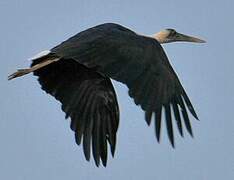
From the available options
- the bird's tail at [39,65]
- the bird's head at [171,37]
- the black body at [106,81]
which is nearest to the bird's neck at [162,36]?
the bird's head at [171,37]

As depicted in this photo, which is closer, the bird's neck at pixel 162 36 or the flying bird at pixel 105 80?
the flying bird at pixel 105 80

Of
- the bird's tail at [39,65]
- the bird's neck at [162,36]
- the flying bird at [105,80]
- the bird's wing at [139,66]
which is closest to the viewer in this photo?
the bird's wing at [139,66]

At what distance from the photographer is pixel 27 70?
1867cm

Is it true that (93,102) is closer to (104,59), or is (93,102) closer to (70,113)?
(70,113)

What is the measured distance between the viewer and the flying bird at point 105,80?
16719 mm

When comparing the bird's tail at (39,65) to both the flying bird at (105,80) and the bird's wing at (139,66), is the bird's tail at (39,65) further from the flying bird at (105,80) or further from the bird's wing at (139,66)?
the bird's wing at (139,66)

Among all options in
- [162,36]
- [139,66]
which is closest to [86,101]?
[139,66]

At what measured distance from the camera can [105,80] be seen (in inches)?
752

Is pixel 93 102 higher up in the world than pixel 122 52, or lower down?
lower down

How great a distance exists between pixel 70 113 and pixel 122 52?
69.4 inches

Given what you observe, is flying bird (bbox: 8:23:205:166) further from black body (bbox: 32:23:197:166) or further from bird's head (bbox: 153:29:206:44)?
bird's head (bbox: 153:29:206:44)

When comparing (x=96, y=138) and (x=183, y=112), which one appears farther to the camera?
(x=96, y=138)

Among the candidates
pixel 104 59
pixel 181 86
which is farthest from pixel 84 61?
pixel 181 86

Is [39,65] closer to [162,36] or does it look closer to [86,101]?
[86,101]
